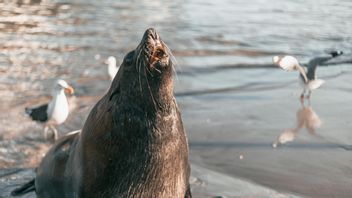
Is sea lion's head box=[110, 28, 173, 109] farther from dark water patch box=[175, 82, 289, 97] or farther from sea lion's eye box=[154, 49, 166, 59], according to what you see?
dark water patch box=[175, 82, 289, 97]

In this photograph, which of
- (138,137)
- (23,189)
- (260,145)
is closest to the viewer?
(138,137)

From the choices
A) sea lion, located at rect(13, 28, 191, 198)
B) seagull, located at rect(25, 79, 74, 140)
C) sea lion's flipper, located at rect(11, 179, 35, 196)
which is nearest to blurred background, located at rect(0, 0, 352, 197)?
seagull, located at rect(25, 79, 74, 140)

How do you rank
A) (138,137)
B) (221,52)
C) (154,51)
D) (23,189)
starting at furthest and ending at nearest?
(221,52) → (23,189) → (138,137) → (154,51)

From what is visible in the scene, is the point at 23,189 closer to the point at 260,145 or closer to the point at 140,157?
the point at 140,157

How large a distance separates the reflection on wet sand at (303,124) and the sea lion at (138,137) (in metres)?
3.90

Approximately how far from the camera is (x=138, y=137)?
135 inches

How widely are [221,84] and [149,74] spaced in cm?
761

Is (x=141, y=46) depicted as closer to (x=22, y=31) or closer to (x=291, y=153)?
(x=291, y=153)

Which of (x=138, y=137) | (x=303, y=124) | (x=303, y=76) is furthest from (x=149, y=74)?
(x=303, y=76)

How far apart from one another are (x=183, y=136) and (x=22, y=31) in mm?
13489

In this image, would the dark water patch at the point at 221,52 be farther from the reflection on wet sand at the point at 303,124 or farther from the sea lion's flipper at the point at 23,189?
the sea lion's flipper at the point at 23,189

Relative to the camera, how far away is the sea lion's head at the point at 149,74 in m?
3.27

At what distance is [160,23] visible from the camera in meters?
19.5

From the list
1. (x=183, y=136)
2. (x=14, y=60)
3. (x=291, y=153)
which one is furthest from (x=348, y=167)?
(x=14, y=60)
